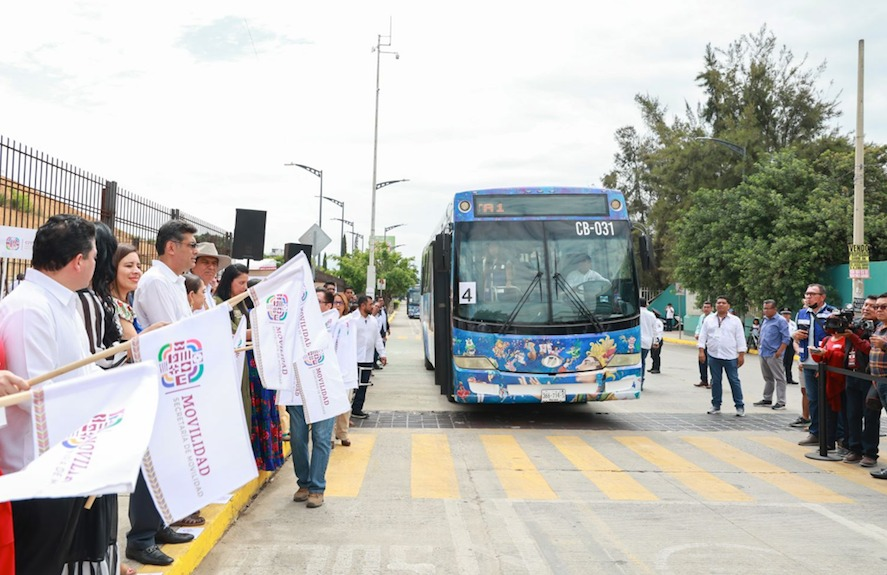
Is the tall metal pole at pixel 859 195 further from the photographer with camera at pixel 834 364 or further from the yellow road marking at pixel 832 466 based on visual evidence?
the photographer with camera at pixel 834 364

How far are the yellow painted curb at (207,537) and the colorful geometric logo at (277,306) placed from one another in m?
1.50

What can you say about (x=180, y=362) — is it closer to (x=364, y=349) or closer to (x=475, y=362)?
(x=475, y=362)

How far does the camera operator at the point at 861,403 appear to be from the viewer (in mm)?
8961

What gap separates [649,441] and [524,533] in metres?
4.98

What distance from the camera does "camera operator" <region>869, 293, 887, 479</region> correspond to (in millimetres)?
8352

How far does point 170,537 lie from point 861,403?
769cm

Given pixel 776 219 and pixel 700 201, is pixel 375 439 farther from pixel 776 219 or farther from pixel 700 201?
pixel 700 201

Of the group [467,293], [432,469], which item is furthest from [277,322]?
[467,293]

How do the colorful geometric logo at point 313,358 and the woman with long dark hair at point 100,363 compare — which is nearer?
the woman with long dark hair at point 100,363

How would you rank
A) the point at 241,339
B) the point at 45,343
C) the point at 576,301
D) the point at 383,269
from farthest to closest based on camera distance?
the point at 383,269
the point at 576,301
the point at 241,339
the point at 45,343

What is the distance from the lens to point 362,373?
12242 millimetres

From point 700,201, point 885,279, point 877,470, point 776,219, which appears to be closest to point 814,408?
point 877,470

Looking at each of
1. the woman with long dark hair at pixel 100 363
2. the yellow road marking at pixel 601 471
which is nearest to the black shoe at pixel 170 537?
the woman with long dark hair at pixel 100 363

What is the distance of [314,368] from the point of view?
6543 mm
